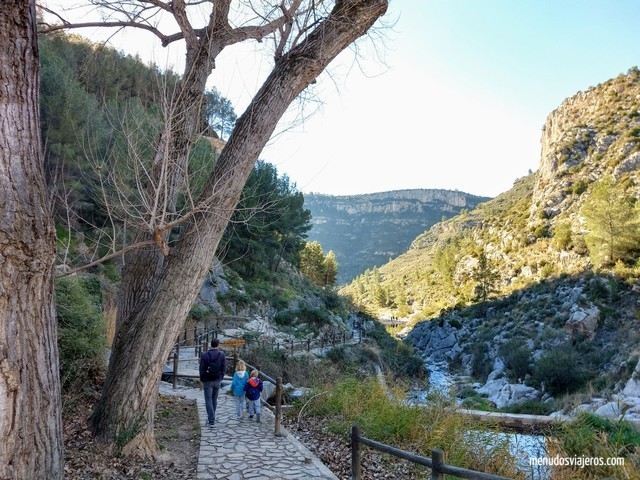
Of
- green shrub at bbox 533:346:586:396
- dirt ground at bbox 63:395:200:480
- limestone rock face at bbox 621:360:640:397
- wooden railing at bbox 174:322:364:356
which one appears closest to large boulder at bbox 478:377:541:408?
green shrub at bbox 533:346:586:396

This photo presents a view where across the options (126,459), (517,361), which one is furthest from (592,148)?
(126,459)

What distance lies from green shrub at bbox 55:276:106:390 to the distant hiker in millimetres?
1745

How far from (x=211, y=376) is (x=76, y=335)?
2.28m

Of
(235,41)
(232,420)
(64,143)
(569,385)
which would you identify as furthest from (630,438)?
(64,143)

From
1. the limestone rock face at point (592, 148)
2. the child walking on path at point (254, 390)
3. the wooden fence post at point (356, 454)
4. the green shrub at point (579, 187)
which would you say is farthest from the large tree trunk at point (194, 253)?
the green shrub at point (579, 187)

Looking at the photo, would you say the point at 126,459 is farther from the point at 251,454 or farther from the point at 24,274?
the point at 24,274

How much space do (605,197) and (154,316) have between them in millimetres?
29864

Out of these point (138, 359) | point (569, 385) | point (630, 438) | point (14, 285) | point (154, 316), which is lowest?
point (569, 385)

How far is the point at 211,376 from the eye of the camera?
712 centimetres

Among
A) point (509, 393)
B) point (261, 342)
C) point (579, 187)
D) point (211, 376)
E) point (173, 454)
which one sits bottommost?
point (509, 393)

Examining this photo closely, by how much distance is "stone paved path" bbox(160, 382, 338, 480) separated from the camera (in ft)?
15.9

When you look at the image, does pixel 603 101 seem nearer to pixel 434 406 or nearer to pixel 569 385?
pixel 569 385

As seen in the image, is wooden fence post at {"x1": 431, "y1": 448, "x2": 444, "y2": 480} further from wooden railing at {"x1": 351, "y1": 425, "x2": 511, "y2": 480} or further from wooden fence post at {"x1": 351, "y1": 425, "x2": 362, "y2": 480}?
wooden fence post at {"x1": 351, "y1": 425, "x2": 362, "y2": 480}

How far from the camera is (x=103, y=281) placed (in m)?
15.8
